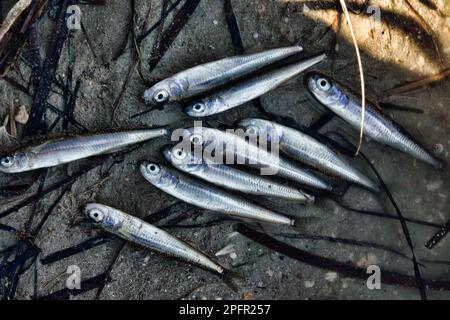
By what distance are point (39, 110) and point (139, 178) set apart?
1005 mm

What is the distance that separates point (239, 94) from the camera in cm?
357

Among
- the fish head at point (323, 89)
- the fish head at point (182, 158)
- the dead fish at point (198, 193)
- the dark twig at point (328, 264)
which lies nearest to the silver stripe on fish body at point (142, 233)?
the dead fish at point (198, 193)

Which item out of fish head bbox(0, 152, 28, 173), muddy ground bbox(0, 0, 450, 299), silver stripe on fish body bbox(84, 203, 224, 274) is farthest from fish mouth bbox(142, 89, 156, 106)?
fish head bbox(0, 152, 28, 173)

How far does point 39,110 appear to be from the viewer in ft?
12.2

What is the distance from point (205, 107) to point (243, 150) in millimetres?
462

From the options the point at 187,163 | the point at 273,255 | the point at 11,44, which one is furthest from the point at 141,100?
the point at 273,255

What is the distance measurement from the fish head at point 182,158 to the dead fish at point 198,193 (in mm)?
82

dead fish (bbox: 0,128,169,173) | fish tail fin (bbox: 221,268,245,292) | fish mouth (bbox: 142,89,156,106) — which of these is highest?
fish mouth (bbox: 142,89,156,106)

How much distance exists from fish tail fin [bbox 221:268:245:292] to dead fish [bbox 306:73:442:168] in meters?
1.63

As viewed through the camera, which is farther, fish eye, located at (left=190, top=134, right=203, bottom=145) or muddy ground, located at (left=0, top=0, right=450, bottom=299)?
muddy ground, located at (left=0, top=0, right=450, bottom=299)

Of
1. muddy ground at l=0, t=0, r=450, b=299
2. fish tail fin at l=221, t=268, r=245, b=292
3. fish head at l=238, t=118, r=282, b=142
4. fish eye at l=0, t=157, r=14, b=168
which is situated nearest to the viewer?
fish eye at l=0, t=157, r=14, b=168

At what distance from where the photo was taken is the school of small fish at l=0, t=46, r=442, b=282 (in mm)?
3564

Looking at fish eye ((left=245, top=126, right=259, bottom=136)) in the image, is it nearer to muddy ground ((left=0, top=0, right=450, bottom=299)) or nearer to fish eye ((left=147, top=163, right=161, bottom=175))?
muddy ground ((left=0, top=0, right=450, bottom=299))
